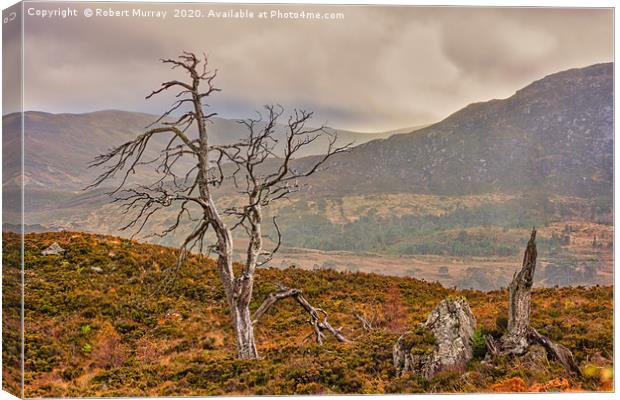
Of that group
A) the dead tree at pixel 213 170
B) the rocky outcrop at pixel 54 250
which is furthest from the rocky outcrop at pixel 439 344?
the rocky outcrop at pixel 54 250

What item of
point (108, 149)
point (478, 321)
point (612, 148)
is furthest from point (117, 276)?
point (612, 148)

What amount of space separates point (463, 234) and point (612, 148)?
3.61 m

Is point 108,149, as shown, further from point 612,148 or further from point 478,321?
point 612,148

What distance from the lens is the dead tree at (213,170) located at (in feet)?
38.7

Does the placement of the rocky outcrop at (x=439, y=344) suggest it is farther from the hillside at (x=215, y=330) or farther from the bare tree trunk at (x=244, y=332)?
the bare tree trunk at (x=244, y=332)

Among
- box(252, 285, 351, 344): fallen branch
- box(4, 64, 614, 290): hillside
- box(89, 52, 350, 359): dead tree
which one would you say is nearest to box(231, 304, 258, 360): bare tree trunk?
box(89, 52, 350, 359): dead tree

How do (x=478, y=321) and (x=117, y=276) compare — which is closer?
(x=478, y=321)

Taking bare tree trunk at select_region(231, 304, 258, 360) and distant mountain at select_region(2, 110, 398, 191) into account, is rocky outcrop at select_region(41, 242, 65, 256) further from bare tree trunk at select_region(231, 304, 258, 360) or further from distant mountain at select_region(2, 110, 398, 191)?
bare tree trunk at select_region(231, 304, 258, 360)

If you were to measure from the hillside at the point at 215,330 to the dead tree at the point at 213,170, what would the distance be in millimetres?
961

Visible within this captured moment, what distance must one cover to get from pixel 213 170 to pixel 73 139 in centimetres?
340

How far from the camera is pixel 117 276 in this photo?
47.2 feet

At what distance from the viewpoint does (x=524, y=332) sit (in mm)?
11914

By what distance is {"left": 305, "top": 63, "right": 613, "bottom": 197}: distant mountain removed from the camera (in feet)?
42.9

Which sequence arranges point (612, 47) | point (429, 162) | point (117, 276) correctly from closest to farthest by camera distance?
point (612, 47) < point (117, 276) < point (429, 162)
